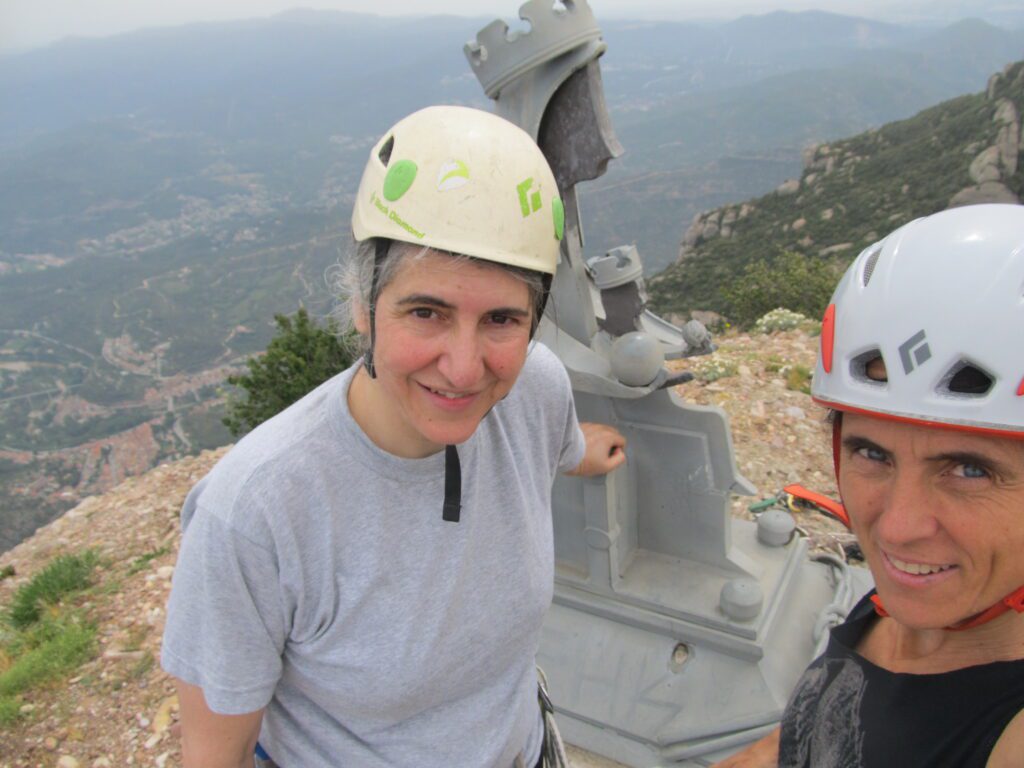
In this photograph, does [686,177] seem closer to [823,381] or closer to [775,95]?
[775,95]

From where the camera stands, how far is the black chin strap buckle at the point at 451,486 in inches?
62.7

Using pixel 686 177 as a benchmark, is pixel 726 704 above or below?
above

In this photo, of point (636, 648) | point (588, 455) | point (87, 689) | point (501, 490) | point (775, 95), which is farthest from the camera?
point (775, 95)

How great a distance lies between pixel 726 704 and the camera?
348 cm

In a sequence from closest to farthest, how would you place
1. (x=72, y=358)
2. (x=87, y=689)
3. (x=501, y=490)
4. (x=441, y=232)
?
(x=441, y=232), (x=501, y=490), (x=87, y=689), (x=72, y=358)

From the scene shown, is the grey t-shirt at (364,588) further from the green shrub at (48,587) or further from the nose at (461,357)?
the green shrub at (48,587)

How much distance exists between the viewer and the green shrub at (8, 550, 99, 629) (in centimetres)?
527

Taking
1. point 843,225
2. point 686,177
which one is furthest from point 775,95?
point 843,225

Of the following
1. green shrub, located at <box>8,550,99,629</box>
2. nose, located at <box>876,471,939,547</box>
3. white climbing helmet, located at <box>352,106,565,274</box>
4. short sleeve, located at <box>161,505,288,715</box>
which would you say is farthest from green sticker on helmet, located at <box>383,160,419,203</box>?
green shrub, located at <box>8,550,99,629</box>

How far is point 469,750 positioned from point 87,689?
3935mm

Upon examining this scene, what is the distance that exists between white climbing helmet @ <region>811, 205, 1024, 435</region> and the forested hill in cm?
2322

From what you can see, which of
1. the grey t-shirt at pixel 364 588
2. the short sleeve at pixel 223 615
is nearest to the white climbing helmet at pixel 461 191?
the grey t-shirt at pixel 364 588

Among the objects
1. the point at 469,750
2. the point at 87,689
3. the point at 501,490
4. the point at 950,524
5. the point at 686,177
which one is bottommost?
the point at 686,177

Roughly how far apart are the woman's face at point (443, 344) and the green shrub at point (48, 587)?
538 cm
